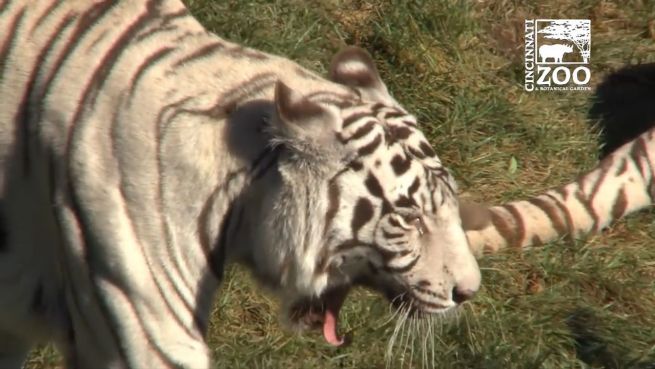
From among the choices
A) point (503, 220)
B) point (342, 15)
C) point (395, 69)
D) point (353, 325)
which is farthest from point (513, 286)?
point (342, 15)

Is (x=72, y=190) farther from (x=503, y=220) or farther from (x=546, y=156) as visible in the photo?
(x=546, y=156)

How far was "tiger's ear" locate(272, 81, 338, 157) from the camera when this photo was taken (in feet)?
9.33

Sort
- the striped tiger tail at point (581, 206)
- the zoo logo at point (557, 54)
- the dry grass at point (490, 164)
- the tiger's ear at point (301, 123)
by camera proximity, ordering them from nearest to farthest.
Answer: the tiger's ear at point (301, 123)
the dry grass at point (490, 164)
the striped tiger tail at point (581, 206)
the zoo logo at point (557, 54)

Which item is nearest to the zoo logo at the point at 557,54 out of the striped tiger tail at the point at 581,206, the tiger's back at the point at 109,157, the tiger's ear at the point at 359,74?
the striped tiger tail at the point at 581,206

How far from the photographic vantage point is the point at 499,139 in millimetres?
5258

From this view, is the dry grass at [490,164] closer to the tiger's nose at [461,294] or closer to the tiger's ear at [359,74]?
the tiger's nose at [461,294]

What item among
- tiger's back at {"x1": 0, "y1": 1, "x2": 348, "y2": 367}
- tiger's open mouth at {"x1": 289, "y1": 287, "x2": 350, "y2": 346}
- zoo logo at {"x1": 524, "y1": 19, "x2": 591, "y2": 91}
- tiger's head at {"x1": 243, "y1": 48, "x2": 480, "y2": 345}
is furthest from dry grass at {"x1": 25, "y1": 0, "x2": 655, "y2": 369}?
tiger's back at {"x1": 0, "y1": 1, "x2": 348, "y2": 367}

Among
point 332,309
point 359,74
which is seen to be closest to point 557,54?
point 359,74

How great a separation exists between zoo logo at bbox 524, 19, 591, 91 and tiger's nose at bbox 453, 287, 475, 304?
2656 millimetres

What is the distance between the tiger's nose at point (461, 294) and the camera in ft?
10.2

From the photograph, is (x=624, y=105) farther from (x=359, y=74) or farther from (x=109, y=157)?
(x=109, y=157)

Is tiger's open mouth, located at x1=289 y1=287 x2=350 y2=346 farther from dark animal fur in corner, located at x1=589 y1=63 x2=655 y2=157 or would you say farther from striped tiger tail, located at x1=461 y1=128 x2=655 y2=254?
dark animal fur in corner, located at x1=589 y1=63 x2=655 y2=157

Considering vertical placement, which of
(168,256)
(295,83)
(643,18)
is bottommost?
(643,18)

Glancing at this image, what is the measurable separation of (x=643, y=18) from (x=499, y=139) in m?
1.19
